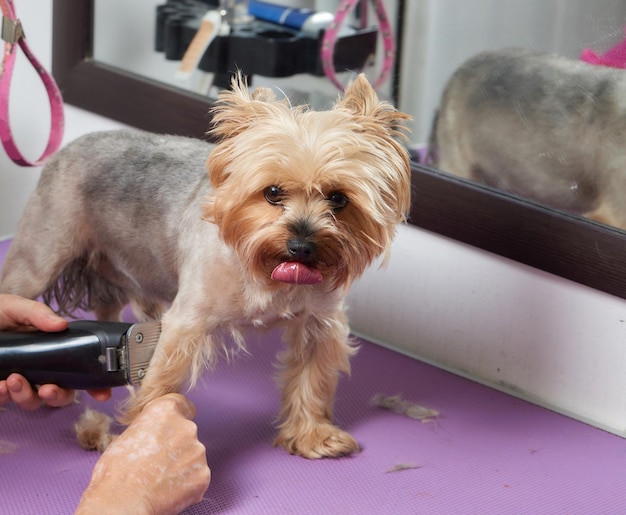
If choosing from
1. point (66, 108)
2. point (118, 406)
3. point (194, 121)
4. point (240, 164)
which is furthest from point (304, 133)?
point (66, 108)

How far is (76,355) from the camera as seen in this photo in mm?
1463

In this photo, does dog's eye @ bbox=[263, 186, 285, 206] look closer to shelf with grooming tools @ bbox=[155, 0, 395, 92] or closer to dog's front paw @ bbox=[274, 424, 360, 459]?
dog's front paw @ bbox=[274, 424, 360, 459]

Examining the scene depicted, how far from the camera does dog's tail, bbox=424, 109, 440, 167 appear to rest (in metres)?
2.02

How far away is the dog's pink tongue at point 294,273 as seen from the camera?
1.34m

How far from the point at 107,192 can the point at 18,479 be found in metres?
0.50

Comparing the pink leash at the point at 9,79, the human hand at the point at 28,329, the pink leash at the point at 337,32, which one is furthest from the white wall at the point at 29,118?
Result: the human hand at the point at 28,329

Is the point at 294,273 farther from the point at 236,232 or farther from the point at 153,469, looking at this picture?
the point at 153,469

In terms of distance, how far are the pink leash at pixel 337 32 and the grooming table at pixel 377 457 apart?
2.69 ft

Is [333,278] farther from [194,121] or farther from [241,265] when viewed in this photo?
[194,121]

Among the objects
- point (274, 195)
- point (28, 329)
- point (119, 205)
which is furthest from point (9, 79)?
point (274, 195)

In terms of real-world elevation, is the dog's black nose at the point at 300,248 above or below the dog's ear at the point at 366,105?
below

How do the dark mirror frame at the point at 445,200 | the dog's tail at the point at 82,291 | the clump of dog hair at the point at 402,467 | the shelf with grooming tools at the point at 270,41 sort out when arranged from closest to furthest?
the clump of dog hair at the point at 402,467
the dark mirror frame at the point at 445,200
the dog's tail at the point at 82,291
the shelf with grooming tools at the point at 270,41

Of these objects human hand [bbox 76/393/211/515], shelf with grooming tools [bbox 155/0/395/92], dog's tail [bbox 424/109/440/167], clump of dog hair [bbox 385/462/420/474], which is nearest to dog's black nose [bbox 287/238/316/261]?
human hand [bbox 76/393/211/515]

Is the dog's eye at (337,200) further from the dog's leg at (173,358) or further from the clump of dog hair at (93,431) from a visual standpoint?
the clump of dog hair at (93,431)
